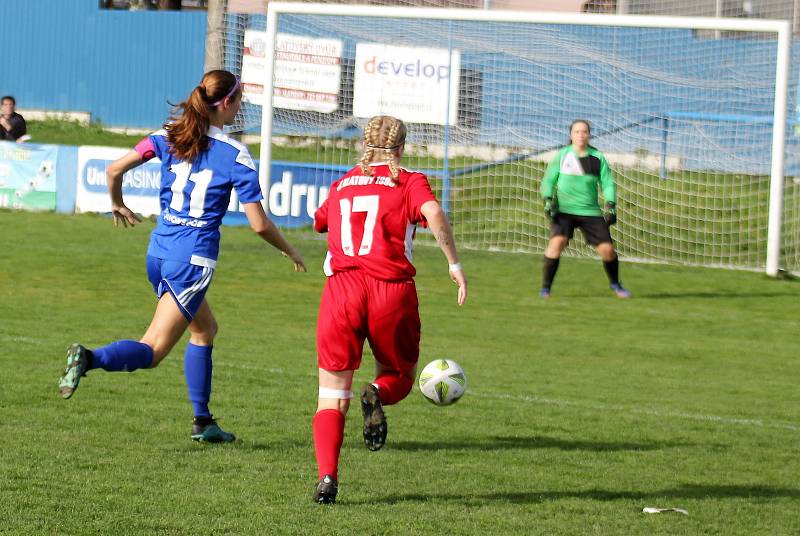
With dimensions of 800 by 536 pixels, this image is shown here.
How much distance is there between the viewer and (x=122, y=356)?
659 cm

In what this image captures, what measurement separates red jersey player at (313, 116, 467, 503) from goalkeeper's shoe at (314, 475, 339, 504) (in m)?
0.07

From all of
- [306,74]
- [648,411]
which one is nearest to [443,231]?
[648,411]

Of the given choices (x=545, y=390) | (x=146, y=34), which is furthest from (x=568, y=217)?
(x=146, y=34)

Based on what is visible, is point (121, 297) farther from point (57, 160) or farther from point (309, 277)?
point (57, 160)

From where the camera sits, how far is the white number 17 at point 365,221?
6039mm

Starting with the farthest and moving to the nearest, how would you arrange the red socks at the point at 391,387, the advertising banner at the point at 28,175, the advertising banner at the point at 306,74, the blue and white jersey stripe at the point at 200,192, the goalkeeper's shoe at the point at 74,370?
the advertising banner at the point at 28,175
the advertising banner at the point at 306,74
the blue and white jersey stripe at the point at 200,192
the goalkeeper's shoe at the point at 74,370
the red socks at the point at 391,387

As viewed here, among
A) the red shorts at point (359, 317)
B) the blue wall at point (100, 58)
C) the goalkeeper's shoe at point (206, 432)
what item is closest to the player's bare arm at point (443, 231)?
the red shorts at point (359, 317)

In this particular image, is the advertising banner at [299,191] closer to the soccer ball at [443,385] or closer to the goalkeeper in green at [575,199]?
the goalkeeper in green at [575,199]

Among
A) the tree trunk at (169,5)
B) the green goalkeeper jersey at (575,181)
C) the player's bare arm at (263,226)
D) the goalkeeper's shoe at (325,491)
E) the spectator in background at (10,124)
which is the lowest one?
the goalkeeper's shoe at (325,491)

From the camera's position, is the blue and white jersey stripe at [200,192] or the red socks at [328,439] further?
the blue and white jersey stripe at [200,192]

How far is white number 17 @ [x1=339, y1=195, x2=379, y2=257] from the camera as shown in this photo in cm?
604

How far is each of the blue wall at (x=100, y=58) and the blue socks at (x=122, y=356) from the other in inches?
1209

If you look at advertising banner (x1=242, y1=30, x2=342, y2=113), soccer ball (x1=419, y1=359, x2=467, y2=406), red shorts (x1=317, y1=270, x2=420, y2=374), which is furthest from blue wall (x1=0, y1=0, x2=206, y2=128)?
red shorts (x1=317, y1=270, x2=420, y2=374)

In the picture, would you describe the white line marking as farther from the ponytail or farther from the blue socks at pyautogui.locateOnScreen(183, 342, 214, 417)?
the ponytail
